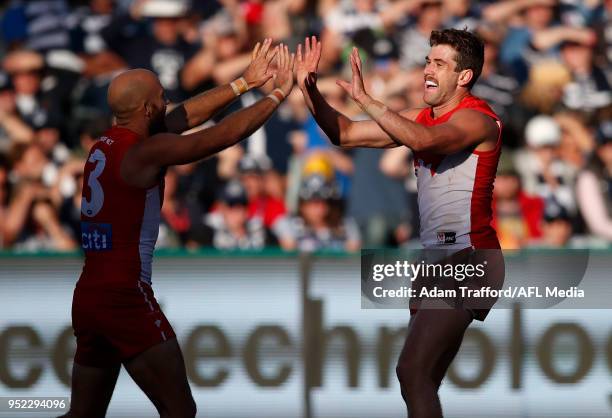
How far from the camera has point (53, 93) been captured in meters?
12.2

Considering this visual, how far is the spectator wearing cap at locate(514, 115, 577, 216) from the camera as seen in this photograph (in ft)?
36.9

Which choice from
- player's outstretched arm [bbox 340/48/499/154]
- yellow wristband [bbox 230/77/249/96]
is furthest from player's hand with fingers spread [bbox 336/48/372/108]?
yellow wristband [bbox 230/77/249/96]

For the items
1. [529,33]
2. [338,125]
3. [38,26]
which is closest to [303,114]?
[529,33]

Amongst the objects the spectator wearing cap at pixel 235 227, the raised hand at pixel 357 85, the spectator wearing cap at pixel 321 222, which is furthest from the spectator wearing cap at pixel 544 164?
the raised hand at pixel 357 85

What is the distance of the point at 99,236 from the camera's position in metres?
6.71

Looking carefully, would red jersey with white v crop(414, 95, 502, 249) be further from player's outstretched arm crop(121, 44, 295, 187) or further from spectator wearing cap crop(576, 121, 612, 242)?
spectator wearing cap crop(576, 121, 612, 242)

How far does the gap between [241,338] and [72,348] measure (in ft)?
3.93

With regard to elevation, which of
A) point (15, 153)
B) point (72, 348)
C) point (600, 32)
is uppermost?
point (600, 32)

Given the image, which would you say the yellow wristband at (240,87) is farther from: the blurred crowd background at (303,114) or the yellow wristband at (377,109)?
the blurred crowd background at (303,114)

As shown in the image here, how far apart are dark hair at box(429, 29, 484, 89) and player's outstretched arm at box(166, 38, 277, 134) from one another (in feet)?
3.17

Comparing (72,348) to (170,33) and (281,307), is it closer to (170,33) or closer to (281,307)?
(281,307)

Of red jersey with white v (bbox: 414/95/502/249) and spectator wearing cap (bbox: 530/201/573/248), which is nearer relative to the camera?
red jersey with white v (bbox: 414/95/502/249)

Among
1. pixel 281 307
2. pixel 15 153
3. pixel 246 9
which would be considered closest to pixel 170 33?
pixel 246 9

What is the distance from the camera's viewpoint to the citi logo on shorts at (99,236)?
6699 millimetres
